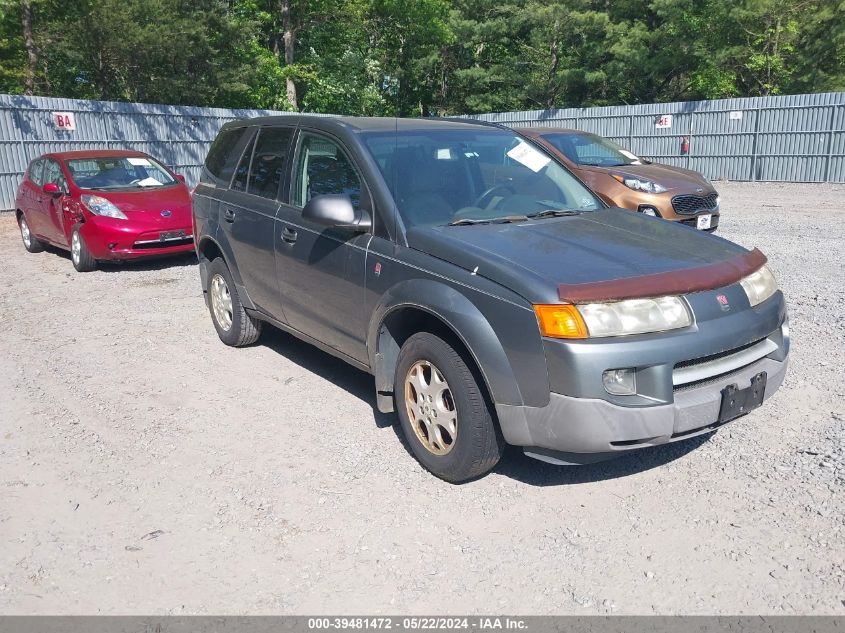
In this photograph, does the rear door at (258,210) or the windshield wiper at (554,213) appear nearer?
the windshield wiper at (554,213)

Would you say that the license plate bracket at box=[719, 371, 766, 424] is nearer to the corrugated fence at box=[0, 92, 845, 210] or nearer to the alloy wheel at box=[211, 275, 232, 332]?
the alloy wheel at box=[211, 275, 232, 332]

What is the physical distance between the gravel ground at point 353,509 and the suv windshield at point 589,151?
5.76 metres

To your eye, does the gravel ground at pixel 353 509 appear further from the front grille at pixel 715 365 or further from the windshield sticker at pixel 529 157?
the windshield sticker at pixel 529 157

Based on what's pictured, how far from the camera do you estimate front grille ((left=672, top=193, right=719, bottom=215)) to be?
9648mm

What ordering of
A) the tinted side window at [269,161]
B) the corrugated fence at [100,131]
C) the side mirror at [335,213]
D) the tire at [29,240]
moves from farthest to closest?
the corrugated fence at [100,131], the tire at [29,240], the tinted side window at [269,161], the side mirror at [335,213]

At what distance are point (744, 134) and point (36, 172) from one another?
18.1 meters

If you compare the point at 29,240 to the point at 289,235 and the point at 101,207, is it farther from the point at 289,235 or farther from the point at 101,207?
the point at 289,235

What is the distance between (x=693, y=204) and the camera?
9812 millimetres

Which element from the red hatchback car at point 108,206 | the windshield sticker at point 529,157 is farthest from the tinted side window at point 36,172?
the windshield sticker at point 529,157

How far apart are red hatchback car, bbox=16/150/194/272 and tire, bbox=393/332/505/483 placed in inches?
255

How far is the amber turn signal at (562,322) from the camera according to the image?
Answer: 126 inches

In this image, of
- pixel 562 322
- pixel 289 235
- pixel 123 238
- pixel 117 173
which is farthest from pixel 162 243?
pixel 562 322

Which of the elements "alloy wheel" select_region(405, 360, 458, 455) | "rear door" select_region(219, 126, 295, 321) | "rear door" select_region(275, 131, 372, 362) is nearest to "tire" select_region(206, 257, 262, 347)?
"rear door" select_region(219, 126, 295, 321)

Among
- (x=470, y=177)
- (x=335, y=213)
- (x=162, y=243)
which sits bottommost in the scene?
(x=162, y=243)
